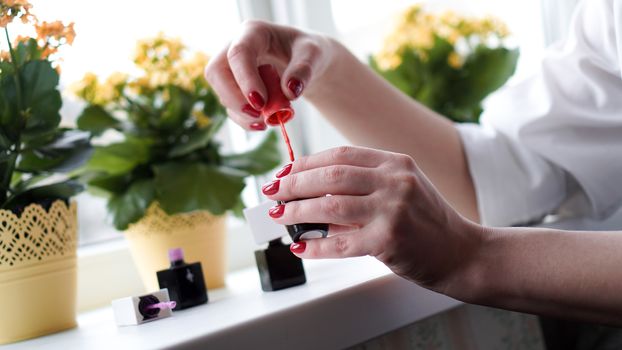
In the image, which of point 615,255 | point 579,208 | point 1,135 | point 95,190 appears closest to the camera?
point 615,255

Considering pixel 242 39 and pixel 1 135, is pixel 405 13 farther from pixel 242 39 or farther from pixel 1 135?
pixel 1 135

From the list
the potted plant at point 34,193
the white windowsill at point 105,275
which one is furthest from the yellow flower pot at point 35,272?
the white windowsill at point 105,275

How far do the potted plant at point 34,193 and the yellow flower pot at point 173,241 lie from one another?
7.5 inches

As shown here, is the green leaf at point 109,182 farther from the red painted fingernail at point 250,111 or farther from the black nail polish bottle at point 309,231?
the black nail polish bottle at point 309,231

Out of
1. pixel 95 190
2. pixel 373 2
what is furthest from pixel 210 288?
pixel 373 2

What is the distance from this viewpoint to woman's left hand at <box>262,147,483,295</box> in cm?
59

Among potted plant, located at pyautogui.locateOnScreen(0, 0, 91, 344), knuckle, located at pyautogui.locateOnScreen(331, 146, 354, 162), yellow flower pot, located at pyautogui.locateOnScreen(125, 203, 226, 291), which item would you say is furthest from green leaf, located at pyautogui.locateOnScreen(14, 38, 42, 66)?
knuckle, located at pyautogui.locateOnScreen(331, 146, 354, 162)

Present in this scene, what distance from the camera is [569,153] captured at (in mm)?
1064

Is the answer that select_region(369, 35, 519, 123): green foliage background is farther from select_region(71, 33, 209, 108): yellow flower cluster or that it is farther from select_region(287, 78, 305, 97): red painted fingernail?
select_region(287, 78, 305, 97): red painted fingernail

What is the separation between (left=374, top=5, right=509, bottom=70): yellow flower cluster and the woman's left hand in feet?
3.03

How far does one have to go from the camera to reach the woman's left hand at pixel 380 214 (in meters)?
0.59

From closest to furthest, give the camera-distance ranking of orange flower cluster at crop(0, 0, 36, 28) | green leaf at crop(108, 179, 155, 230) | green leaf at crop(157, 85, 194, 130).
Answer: orange flower cluster at crop(0, 0, 36, 28) < green leaf at crop(108, 179, 155, 230) < green leaf at crop(157, 85, 194, 130)

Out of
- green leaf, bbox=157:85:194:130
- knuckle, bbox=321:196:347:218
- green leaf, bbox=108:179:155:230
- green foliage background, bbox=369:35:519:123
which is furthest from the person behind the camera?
green foliage background, bbox=369:35:519:123

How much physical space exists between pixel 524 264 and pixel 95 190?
0.68 meters
